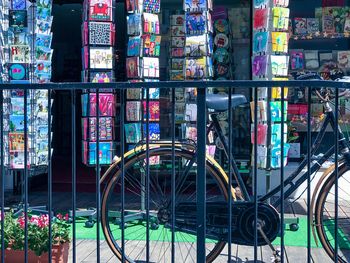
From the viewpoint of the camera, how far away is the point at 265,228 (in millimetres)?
4086

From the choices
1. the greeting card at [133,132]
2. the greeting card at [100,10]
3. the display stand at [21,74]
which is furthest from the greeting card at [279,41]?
the display stand at [21,74]

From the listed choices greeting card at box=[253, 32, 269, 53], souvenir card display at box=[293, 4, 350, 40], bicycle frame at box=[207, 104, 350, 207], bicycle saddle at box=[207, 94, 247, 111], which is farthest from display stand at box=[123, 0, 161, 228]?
souvenir card display at box=[293, 4, 350, 40]

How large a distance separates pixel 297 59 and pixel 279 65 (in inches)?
55.6

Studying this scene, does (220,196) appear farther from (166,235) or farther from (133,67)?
(133,67)

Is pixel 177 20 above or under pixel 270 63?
above

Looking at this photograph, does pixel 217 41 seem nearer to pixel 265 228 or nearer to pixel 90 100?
pixel 90 100

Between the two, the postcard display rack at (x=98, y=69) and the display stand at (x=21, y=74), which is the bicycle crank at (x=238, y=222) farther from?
the display stand at (x=21, y=74)

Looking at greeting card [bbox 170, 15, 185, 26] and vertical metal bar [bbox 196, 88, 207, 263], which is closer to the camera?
vertical metal bar [bbox 196, 88, 207, 263]

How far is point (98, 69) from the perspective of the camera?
6148 mm

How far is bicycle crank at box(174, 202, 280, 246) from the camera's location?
4.05 metres

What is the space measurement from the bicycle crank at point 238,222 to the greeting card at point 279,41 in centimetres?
237

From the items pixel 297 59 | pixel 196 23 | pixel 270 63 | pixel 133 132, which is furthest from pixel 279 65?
pixel 133 132

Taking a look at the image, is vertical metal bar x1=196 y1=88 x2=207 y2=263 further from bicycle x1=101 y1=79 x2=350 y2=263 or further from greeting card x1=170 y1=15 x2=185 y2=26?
greeting card x1=170 y1=15 x2=185 y2=26

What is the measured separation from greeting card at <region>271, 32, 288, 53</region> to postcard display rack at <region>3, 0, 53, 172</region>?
8.64 feet
